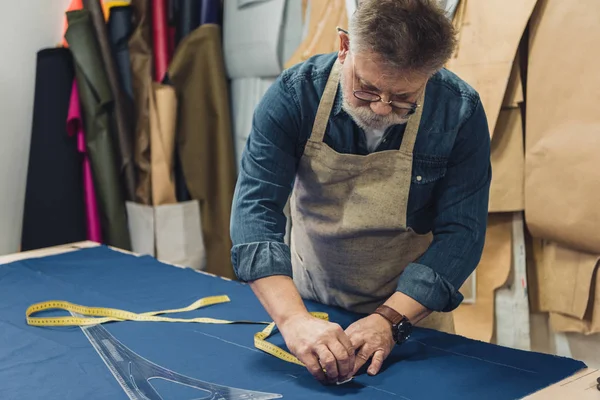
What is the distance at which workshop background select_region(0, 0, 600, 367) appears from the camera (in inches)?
80.3

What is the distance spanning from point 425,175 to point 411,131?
0.09 m

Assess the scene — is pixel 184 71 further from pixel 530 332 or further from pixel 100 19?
pixel 530 332

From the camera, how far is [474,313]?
2.17m

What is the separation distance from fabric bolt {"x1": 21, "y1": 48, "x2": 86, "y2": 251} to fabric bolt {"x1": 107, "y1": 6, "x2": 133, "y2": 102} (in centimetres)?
19

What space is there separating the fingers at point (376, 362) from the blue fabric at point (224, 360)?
0.04 ft

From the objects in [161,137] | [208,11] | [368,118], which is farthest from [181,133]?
[368,118]

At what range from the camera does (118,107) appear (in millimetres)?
2689

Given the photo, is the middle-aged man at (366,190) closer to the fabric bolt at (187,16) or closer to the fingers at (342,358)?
the fingers at (342,358)

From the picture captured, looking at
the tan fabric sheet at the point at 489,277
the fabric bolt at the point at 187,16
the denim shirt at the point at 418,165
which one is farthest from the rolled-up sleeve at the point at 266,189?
the fabric bolt at the point at 187,16

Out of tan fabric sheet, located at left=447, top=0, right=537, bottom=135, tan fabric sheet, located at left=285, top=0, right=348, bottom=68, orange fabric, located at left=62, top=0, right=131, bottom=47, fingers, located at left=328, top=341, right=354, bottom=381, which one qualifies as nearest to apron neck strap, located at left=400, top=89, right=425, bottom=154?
fingers, located at left=328, top=341, right=354, bottom=381

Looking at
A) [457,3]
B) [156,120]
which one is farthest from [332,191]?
[156,120]

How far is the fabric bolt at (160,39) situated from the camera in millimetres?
2707

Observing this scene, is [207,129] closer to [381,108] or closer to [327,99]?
[327,99]

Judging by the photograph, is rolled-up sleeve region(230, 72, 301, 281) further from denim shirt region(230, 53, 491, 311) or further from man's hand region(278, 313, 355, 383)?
man's hand region(278, 313, 355, 383)
